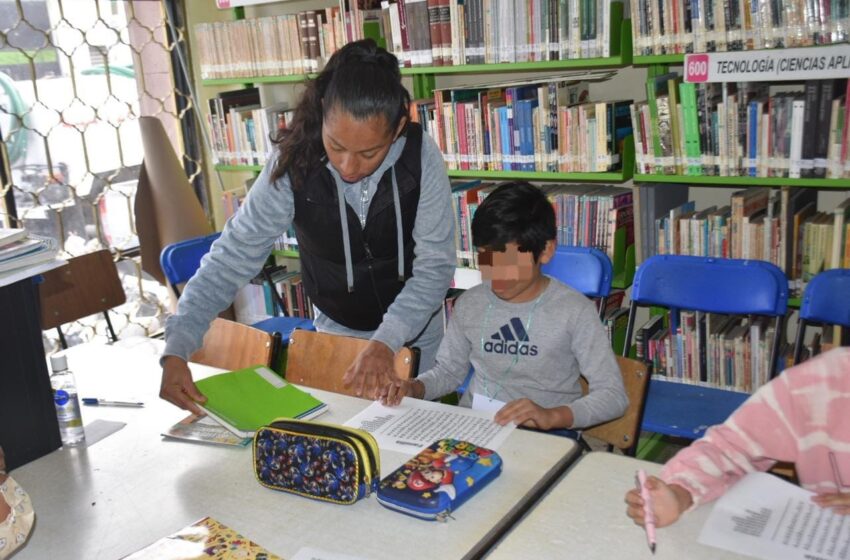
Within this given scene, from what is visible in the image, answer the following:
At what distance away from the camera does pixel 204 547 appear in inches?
50.2

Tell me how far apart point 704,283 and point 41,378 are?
1791mm

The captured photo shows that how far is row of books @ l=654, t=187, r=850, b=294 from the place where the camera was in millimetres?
2662

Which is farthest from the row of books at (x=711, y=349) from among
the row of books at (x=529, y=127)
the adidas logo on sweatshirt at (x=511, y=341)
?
the adidas logo on sweatshirt at (x=511, y=341)

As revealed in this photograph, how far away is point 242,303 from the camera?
4090 mm

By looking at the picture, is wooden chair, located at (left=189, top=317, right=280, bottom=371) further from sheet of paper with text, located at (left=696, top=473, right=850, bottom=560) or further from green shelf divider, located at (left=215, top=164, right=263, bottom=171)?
green shelf divider, located at (left=215, top=164, right=263, bottom=171)

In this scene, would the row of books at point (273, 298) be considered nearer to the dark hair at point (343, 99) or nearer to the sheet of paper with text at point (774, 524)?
the dark hair at point (343, 99)

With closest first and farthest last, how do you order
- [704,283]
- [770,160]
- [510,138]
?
[704,283], [770,160], [510,138]

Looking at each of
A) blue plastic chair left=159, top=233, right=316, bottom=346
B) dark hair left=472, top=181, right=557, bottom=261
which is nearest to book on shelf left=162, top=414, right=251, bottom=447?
dark hair left=472, top=181, right=557, bottom=261

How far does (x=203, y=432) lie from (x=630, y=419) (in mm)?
922

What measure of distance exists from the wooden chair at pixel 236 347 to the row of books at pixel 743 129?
1.45m

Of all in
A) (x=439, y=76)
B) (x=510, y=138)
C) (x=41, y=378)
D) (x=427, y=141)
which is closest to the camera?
(x=41, y=378)

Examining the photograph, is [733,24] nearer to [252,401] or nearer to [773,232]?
[773,232]

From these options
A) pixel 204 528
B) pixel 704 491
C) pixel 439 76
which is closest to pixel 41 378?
pixel 204 528

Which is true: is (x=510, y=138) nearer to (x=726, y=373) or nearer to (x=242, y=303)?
Result: (x=726, y=373)
